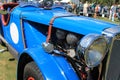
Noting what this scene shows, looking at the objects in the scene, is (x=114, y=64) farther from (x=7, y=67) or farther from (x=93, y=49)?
(x=7, y=67)

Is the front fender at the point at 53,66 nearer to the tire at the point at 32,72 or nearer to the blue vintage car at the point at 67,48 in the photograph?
the blue vintage car at the point at 67,48

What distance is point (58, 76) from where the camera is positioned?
2.95 metres

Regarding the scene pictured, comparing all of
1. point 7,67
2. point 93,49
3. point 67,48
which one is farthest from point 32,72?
point 7,67

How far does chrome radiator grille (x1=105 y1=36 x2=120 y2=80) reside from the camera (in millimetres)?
2530

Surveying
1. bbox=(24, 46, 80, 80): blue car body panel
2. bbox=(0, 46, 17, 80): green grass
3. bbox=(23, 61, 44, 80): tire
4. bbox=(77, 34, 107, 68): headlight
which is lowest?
bbox=(0, 46, 17, 80): green grass

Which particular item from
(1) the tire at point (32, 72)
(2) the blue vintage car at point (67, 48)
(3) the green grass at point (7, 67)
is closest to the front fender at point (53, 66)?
(2) the blue vintage car at point (67, 48)

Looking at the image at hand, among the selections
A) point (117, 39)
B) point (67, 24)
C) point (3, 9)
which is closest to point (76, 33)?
point (67, 24)

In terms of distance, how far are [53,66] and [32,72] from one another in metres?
0.41

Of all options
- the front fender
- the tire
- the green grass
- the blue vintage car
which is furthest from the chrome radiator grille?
the green grass

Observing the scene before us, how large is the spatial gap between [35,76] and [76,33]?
770mm

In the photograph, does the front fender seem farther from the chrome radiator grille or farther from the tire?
the chrome radiator grille

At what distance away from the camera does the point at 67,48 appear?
3.44m

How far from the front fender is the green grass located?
172cm

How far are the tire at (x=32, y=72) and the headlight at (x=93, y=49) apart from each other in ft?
2.63
